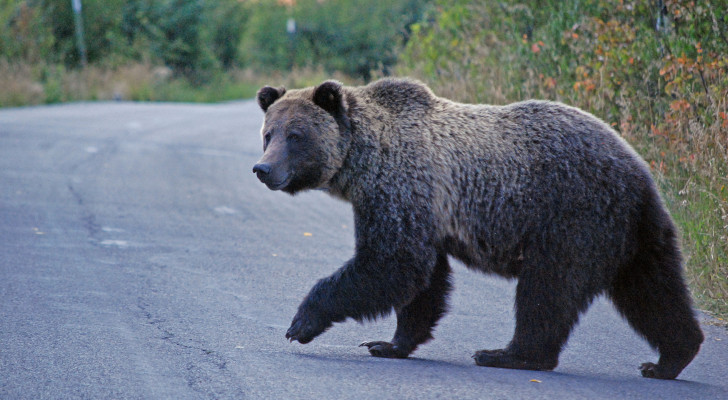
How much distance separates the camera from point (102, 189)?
1097 cm

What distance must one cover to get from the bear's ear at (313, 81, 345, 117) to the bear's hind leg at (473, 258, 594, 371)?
158 cm

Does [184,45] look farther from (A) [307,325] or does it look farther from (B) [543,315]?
(B) [543,315]

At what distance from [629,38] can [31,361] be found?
708 centimetres

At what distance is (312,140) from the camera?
5406mm

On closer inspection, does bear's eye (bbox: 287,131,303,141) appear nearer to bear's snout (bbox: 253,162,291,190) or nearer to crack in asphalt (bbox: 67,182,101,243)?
bear's snout (bbox: 253,162,291,190)

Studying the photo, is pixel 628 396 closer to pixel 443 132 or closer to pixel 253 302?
pixel 443 132

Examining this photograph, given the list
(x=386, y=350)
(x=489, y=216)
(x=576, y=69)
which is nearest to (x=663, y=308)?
(x=489, y=216)

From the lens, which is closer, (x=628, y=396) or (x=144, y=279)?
(x=628, y=396)

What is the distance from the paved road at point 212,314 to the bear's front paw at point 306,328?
106mm

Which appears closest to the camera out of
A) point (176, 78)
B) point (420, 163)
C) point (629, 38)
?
point (420, 163)

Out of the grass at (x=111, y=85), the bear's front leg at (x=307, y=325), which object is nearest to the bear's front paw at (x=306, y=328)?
the bear's front leg at (x=307, y=325)

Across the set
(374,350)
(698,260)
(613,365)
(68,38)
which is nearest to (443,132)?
(374,350)

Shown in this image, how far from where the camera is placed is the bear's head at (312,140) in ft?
17.7

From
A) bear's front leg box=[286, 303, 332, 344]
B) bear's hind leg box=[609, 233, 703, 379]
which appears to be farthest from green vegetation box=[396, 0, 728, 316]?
bear's front leg box=[286, 303, 332, 344]
